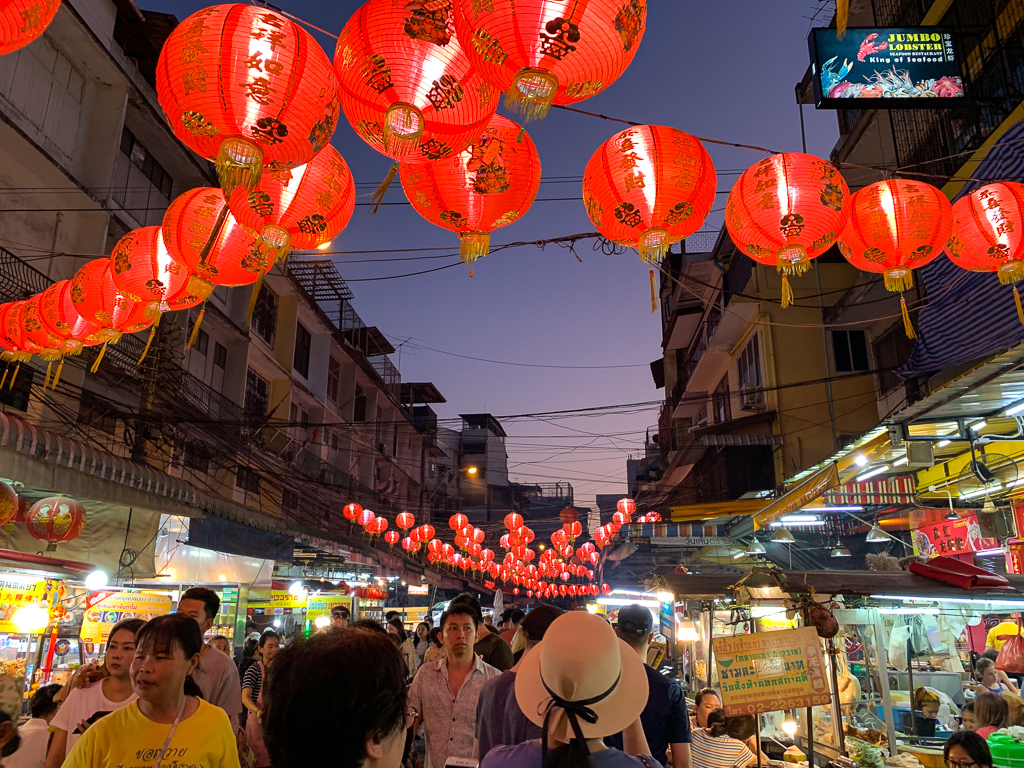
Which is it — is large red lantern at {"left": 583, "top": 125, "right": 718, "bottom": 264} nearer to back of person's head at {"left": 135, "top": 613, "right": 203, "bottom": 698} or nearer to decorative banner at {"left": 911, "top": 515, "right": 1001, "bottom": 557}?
back of person's head at {"left": 135, "top": 613, "right": 203, "bottom": 698}

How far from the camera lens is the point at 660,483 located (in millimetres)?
35781

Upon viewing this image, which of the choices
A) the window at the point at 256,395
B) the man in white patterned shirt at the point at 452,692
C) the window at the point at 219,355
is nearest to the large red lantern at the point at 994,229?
the man in white patterned shirt at the point at 452,692

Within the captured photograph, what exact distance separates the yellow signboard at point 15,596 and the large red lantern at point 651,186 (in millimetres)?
9961

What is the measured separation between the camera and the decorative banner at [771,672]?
18.5ft

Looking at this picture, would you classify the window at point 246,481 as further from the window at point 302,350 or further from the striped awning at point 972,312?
the striped awning at point 972,312

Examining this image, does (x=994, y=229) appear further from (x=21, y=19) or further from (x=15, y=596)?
(x=15, y=596)

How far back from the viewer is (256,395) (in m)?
25.2

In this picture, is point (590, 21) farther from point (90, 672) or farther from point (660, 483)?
point (660, 483)

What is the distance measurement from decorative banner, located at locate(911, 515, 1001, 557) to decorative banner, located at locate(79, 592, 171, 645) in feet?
41.3

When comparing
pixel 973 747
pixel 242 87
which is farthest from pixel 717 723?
pixel 242 87

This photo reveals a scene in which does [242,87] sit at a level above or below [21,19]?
above

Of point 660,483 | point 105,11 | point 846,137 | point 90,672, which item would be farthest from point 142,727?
point 660,483

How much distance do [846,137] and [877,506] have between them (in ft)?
30.3

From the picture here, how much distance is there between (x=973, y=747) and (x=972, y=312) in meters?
5.44
